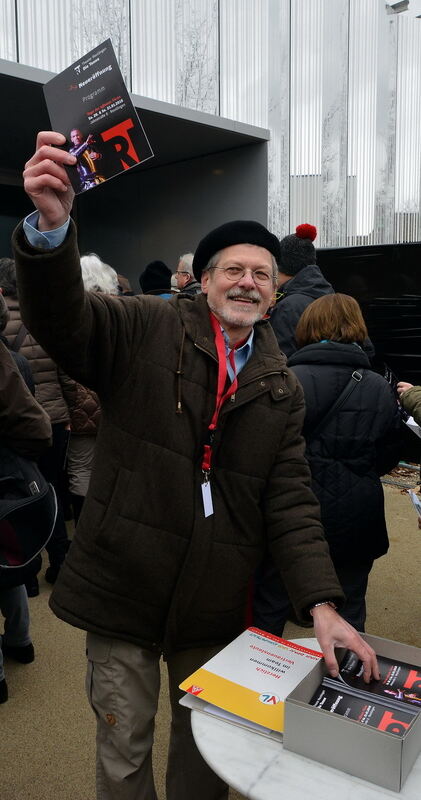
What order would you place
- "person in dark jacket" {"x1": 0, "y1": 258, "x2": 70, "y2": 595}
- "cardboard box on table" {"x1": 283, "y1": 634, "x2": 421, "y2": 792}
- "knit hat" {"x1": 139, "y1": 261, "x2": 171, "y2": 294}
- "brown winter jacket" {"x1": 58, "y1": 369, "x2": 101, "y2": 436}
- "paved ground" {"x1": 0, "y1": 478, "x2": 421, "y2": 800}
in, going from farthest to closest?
1. "knit hat" {"x1": 139, "y1": 261, "x2": 171, "y2": 294}
2. "brown winter jacket" {"x1": 58, "y1": 369, "x2": 101, "y2": 436}
3. "person in dark jacket" {"x1": 0, "y1": 258, "x2": 70, "y2": 595}
4. "paved ground" {"x1": 0, "y1": 478, "x2": 421, "y2": 800}
5. "cardboard box on table" {"x1": 283, "y1": 634, "x2": 421, "y2": 792}

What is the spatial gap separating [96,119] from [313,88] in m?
7.33

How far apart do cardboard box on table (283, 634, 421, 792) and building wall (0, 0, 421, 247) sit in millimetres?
7050

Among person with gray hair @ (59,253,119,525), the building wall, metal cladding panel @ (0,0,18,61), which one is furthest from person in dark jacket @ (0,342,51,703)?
the building wall

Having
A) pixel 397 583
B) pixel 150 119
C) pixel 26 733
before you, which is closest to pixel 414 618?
pixel 397 583

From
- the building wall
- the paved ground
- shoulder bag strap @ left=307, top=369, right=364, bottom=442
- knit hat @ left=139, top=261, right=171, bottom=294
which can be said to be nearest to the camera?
the paved ground

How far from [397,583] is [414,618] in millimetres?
497

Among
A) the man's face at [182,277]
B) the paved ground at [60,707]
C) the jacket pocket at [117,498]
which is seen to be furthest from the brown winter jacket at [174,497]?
the man's face at [182,277]

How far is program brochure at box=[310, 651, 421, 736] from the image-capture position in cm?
121

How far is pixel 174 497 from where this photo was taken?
167cm

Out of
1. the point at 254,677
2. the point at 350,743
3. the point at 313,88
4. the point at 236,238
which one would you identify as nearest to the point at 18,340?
the point at 236,238

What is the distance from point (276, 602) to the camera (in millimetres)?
3121

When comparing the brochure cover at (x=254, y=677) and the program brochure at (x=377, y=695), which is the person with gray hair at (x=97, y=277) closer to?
the brochure cover at (x=254, y=677)

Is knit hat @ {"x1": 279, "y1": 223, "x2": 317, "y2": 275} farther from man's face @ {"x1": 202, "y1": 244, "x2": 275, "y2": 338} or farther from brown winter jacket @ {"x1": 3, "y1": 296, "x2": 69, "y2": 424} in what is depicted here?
man's face @ {"x1": 202, "y1": 244, "x2": 275, "y2": 338}

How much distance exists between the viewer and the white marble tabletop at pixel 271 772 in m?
1.13
